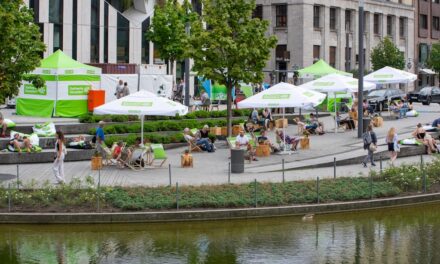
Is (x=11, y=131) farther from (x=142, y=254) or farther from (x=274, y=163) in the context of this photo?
(x=142, y=254)

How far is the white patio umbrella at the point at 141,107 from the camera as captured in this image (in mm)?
31000

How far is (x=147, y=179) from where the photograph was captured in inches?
1084

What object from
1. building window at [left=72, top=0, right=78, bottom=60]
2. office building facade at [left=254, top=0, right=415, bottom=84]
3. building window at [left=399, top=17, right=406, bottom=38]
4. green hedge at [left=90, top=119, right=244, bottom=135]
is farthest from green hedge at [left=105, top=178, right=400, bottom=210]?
building window at [left=399, top=17, right=406, bottom=38]

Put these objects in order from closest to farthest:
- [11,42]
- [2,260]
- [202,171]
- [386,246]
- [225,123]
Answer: [2,260]
[386,246]
[11,42]
[202,171]
[225,123]

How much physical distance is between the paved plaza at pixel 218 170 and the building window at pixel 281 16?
→ 4208 cm

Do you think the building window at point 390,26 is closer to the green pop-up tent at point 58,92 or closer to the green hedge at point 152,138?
the green pop-up tent at point 58,92

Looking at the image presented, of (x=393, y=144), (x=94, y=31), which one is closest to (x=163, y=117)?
(x=393, y=144)

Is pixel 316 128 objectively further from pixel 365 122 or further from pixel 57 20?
pixel 57 20

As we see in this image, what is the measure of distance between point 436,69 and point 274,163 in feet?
211

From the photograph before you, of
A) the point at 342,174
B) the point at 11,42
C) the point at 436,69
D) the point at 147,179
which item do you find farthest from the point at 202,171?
the point at 436,69

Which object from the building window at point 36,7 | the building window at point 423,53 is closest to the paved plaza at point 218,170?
the building window at point 36,7

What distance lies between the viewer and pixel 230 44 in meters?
35.5

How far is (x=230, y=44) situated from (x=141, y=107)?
6170mm

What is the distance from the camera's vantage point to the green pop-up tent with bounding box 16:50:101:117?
40781 millimetres
